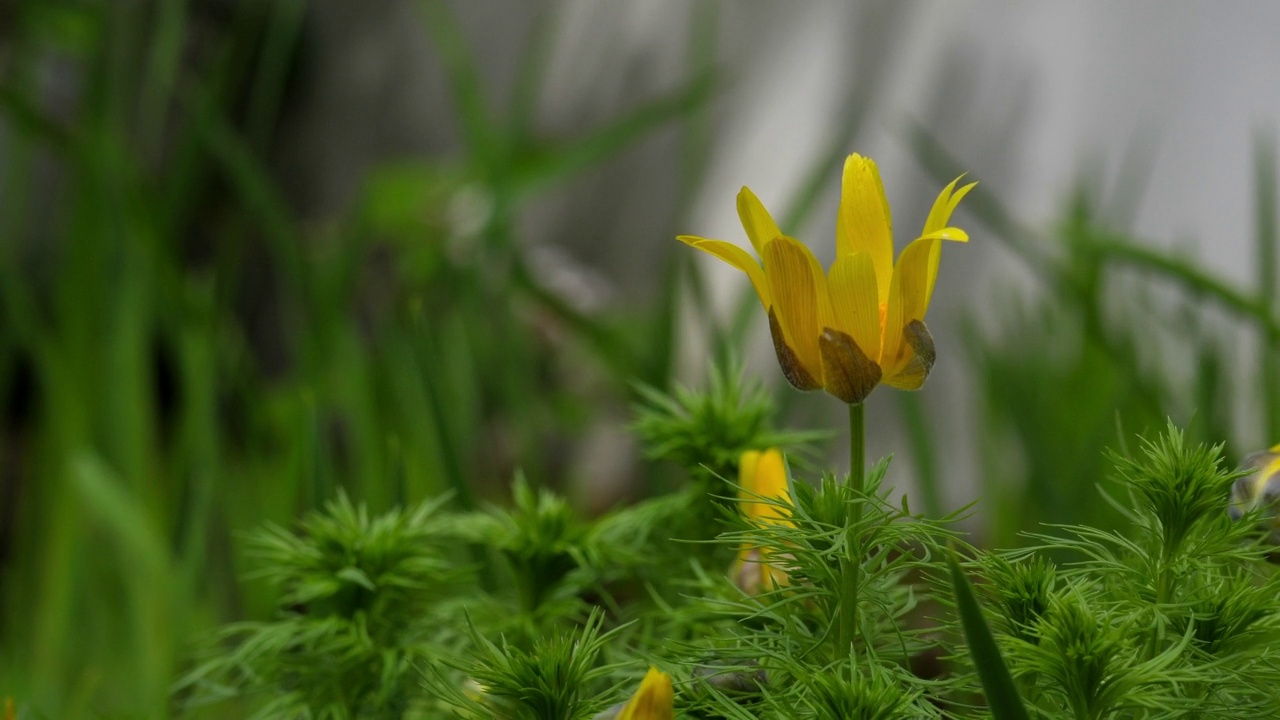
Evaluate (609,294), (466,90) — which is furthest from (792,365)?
(609,294)

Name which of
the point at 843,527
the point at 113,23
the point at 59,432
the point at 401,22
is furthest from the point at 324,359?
the point at 401,22

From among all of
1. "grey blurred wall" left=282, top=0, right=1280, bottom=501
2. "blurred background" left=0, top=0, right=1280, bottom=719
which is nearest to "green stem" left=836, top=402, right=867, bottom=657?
"blurred background" left=0, top=0, right=1280, bottom=719

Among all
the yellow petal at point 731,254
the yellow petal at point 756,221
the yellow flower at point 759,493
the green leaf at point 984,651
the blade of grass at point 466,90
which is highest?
the blade of grass at point 466,90

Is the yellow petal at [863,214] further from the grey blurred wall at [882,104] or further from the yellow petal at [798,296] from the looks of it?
the grey blurred wall at [882,104]

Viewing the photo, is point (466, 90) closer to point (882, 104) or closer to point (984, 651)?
point (882, 104)

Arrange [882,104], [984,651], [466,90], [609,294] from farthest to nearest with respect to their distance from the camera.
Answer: [609,294] → [882,104] → [466,90] → [984,651]

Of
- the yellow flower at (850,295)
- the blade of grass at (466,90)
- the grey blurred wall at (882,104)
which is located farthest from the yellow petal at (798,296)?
the blade of grass at (466,90)
